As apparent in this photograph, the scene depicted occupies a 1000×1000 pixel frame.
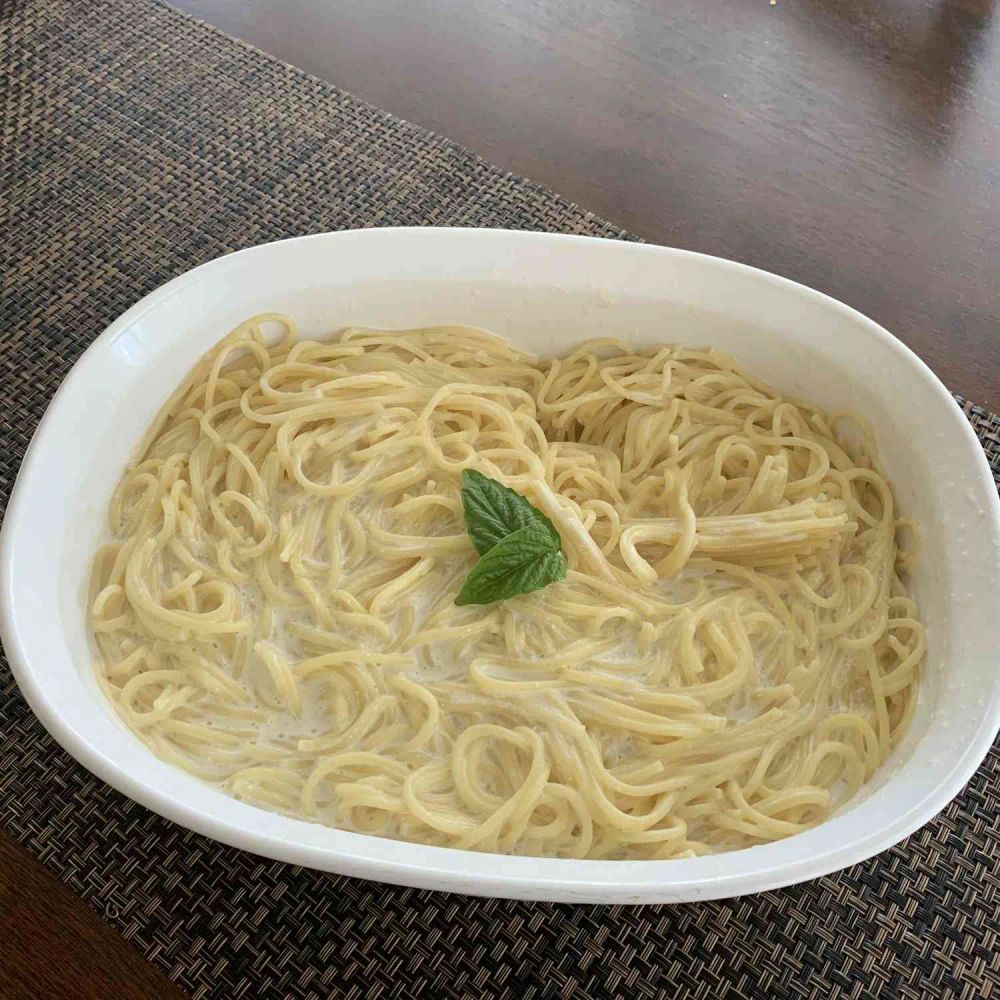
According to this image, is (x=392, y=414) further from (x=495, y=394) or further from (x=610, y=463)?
(x=610, y=463)

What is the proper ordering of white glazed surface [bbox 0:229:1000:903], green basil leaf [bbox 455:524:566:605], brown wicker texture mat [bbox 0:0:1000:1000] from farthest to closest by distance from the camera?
green basil leaf [bbox 455:524:566:605] → brown wicker texture mat [bbox 0:0:1000:1000] → white glazed surface [bbox 0:229:1000:903]

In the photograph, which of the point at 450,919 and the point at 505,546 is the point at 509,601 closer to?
the point at 505,546

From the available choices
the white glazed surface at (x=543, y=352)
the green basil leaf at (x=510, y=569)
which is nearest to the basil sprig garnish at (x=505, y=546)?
the green basil leaf at (x=510, y=569)

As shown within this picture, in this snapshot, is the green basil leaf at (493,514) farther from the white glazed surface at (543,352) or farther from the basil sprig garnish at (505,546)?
the white glazed surface at (543,352)

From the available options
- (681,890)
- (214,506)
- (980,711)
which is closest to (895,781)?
(980,711)

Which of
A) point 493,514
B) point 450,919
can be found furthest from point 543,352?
point 450,919

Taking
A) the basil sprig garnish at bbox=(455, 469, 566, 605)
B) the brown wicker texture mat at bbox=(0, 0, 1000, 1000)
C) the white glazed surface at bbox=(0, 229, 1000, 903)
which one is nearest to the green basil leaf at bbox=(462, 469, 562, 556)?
the basil sprig garnish at bbox=(455, 469, 566, 605)

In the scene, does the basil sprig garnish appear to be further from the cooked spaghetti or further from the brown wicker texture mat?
the brown wicker texture mat
